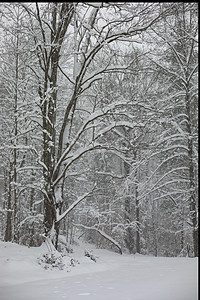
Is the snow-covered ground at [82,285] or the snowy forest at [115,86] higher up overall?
the snowy forest at [115,86]

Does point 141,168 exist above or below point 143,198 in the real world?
above

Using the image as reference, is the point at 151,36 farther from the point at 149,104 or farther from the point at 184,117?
the point at 184,117

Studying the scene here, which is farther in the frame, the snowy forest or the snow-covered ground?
the snowy forest

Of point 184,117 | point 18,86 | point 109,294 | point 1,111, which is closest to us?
point 109,294

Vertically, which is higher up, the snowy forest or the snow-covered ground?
the snowy forest

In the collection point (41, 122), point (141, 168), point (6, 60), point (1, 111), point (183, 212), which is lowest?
Result: point (183, 212)

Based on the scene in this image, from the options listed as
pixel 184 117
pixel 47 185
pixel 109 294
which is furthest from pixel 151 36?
pixel 109 294

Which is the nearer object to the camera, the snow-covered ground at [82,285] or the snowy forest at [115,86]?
the snow-covered ground at [82,285]

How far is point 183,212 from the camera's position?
780cm

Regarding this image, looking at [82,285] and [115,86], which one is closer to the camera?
[82,285]

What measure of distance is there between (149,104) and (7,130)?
6206 millimetres

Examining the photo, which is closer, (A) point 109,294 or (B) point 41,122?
(A) point 109,294

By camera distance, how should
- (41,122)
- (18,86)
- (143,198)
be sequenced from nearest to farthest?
1. (41,122)
2. (143,198)
3. (18,86)

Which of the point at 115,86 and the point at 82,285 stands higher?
the point at 115,86
